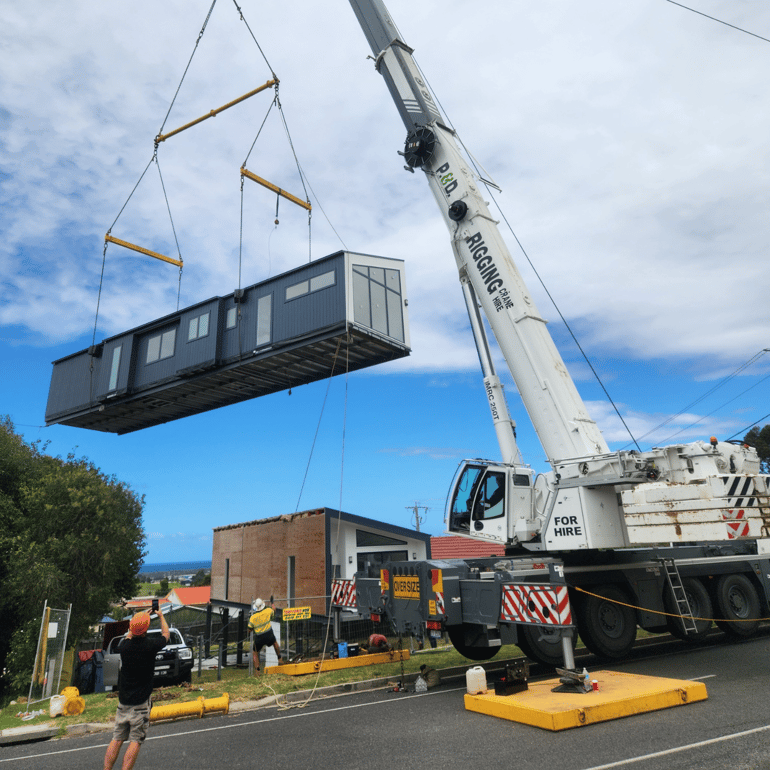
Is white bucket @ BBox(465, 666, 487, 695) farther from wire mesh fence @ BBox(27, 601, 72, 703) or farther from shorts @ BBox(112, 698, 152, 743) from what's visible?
wire mesh fence @ BBox(27, 601, 72, 703)

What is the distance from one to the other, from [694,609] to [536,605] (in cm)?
559

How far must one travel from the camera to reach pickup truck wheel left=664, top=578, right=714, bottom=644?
36.1 feet

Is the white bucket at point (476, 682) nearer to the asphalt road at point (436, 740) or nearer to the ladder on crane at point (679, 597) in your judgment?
the asphalt road at point (436, 740)

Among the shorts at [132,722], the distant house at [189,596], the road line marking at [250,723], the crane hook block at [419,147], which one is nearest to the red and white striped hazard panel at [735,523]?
the road line marking at [250,723]

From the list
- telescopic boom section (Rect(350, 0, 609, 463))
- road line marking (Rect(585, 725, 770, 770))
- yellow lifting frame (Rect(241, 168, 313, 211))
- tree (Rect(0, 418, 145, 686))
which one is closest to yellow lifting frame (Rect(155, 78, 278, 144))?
yellow lifting frame (Rect(241, 168, 313, 211))

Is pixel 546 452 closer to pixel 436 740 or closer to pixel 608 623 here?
pixel 608 623

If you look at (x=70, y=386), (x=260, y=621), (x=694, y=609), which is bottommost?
(x=694, y=609)

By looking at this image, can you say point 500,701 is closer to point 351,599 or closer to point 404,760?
point 404,760

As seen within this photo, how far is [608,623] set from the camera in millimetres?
10141

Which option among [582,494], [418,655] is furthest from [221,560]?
[582,494]

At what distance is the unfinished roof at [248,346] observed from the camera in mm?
16172

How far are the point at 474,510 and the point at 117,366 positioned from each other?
1476 cm

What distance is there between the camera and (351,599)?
1119 cm

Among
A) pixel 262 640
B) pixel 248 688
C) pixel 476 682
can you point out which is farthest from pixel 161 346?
pixel 476 682
